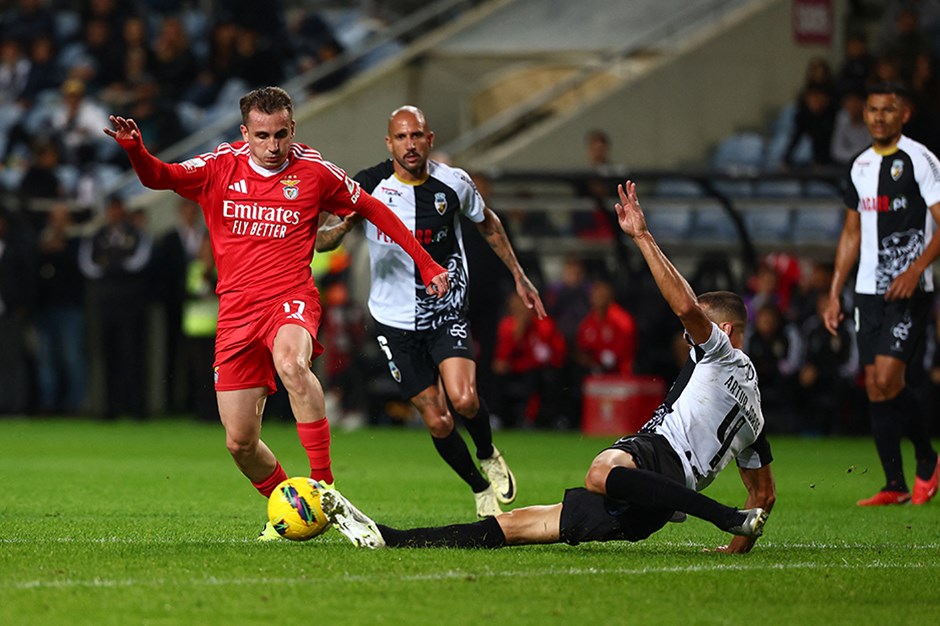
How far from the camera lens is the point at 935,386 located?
16.6m

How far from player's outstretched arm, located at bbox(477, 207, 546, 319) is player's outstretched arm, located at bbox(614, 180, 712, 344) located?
254 cm

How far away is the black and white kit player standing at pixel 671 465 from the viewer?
7078 mm

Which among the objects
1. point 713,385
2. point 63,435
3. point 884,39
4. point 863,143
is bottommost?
point 63,435

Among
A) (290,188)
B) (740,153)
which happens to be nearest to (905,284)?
(290,188)

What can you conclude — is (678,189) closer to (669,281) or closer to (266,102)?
(266,102)

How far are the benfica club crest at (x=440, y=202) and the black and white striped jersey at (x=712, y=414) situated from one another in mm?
2846

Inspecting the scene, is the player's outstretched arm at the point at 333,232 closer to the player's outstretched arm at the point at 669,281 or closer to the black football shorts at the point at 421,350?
the black football shorts at the point at 421,350

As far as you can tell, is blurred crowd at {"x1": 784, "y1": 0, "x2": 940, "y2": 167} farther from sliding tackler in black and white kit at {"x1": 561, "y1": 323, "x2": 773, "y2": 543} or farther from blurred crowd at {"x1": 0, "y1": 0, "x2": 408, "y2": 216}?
sliding tackler in black and white kit at {"x1": 561, "y1": 323, "x2": 773, "y2": 543}

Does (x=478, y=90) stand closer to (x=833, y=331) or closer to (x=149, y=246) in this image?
(x=149, y=246)

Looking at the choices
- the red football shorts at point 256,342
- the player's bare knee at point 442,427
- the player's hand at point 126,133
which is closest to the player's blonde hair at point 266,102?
the player's hand at point 126,133

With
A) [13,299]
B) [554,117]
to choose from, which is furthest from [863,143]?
[13,299]

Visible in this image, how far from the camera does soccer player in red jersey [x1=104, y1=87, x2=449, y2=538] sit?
812 cm

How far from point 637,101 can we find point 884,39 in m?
3.26

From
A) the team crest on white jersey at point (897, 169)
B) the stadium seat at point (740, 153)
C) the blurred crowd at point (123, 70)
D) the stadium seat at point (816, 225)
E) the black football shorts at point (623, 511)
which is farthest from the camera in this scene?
the blurred crowd at point (123, 70)
